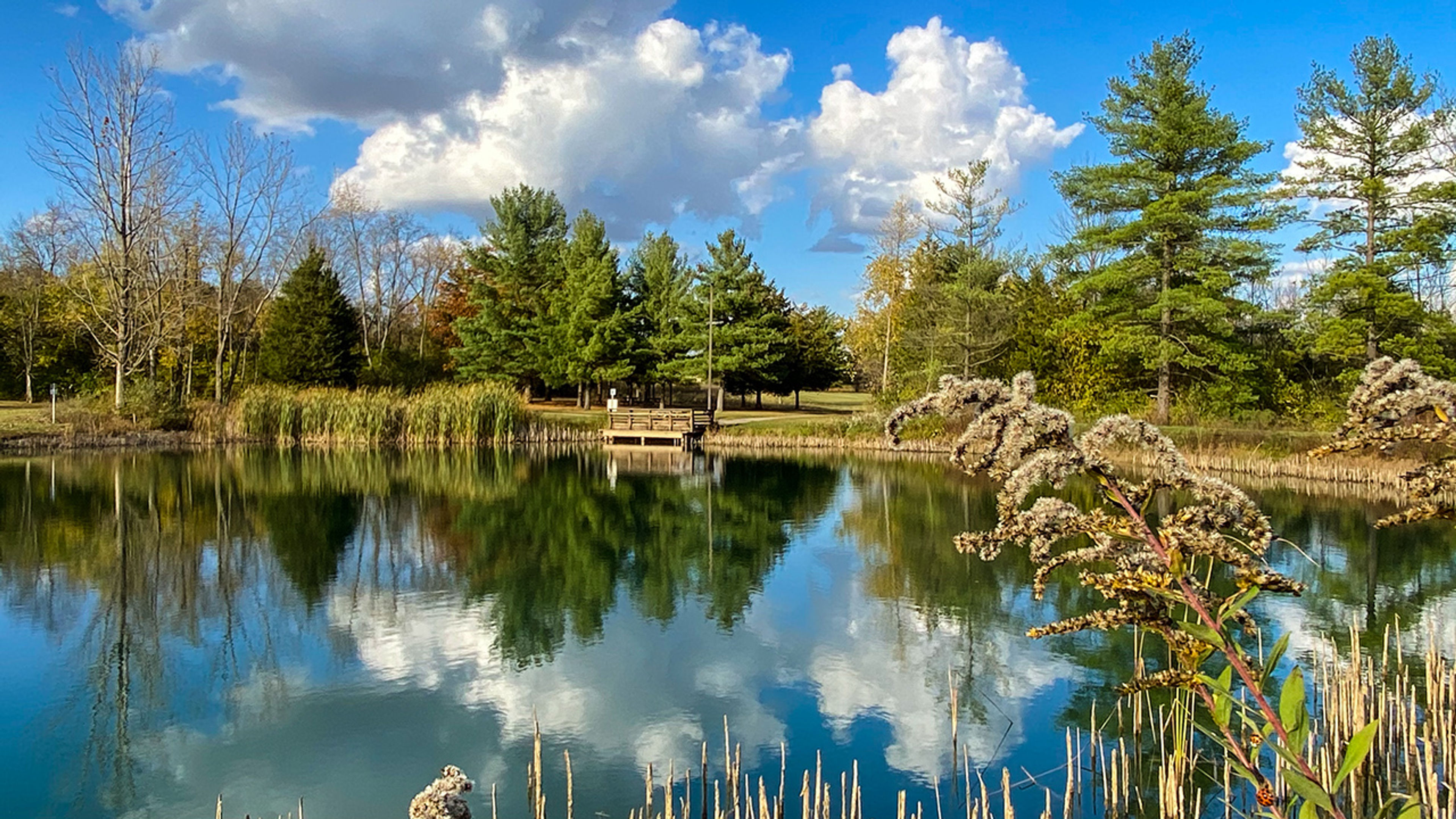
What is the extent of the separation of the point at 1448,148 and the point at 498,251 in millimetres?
35752

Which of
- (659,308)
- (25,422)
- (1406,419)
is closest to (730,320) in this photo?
(659,308)

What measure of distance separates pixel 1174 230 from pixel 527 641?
24916 mm

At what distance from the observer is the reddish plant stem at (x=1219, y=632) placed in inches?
78.6

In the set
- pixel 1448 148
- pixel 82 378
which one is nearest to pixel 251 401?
pixel 82 378

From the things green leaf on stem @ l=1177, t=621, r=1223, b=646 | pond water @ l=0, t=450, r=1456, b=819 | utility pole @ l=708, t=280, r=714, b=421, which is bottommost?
pond water @ l=0, t=450, r=1456, b=819

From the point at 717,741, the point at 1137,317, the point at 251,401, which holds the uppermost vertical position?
the point at 1137,317

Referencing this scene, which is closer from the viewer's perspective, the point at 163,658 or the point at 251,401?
the point at 163,658

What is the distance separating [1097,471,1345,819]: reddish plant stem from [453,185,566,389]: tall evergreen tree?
40.4 metres

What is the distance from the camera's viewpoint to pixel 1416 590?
11.7 meters

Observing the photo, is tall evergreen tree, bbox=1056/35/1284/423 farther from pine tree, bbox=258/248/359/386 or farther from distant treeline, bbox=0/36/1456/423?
pine tree, bbox=258/248/359/386

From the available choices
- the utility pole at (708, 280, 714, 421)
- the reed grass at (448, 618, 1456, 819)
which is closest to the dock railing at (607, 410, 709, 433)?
Answer: the utility pole at (708, 280, 714, 421)

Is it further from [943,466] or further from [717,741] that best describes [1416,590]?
[943,466]

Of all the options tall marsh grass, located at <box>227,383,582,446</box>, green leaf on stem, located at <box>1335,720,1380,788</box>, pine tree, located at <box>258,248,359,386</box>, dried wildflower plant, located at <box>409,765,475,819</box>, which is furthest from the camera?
pine tree, located at <box>258,248,359,386</box>

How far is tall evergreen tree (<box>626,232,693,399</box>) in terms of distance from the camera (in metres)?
42.1
